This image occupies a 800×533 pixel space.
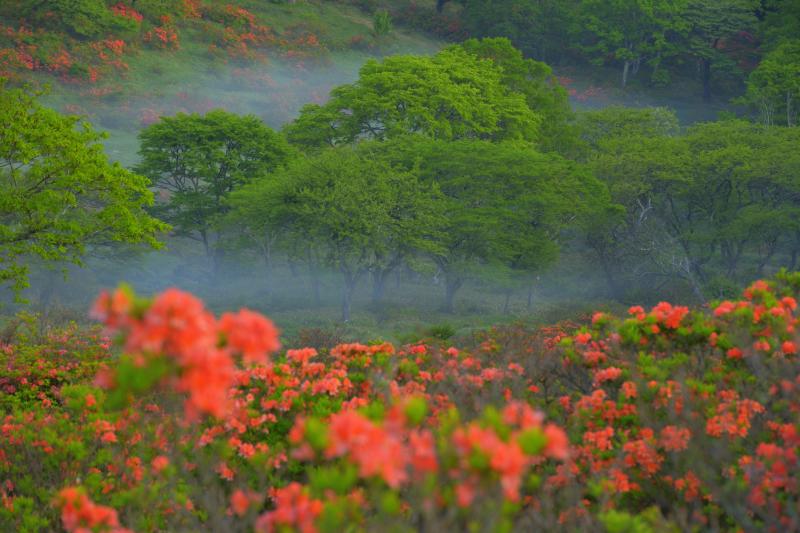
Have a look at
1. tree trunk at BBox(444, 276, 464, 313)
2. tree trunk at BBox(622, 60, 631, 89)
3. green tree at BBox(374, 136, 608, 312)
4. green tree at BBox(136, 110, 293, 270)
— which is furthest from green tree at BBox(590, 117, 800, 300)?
tree trunk at BBox(622, 60, 631, 89)

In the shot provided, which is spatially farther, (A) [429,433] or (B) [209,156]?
(B) [209,156]

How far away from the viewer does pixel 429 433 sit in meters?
2.84

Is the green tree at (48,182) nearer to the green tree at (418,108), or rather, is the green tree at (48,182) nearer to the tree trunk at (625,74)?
the green tree at (418,108)

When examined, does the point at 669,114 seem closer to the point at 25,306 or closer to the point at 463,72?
the point at 463,72

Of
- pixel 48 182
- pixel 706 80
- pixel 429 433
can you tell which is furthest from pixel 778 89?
pixel 429 433

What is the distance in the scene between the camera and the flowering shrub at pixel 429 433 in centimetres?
247

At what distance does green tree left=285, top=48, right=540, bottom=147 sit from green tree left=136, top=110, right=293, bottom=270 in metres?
2.21

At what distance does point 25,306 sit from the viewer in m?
29.2

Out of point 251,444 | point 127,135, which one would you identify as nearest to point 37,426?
point 251,444

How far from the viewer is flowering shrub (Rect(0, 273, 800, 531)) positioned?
2469 mm

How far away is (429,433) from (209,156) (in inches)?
1252

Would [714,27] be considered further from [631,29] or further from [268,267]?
[268,267]

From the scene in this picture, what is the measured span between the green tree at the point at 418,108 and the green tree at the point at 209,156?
2212 mm

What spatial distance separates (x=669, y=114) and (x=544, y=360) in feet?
131
